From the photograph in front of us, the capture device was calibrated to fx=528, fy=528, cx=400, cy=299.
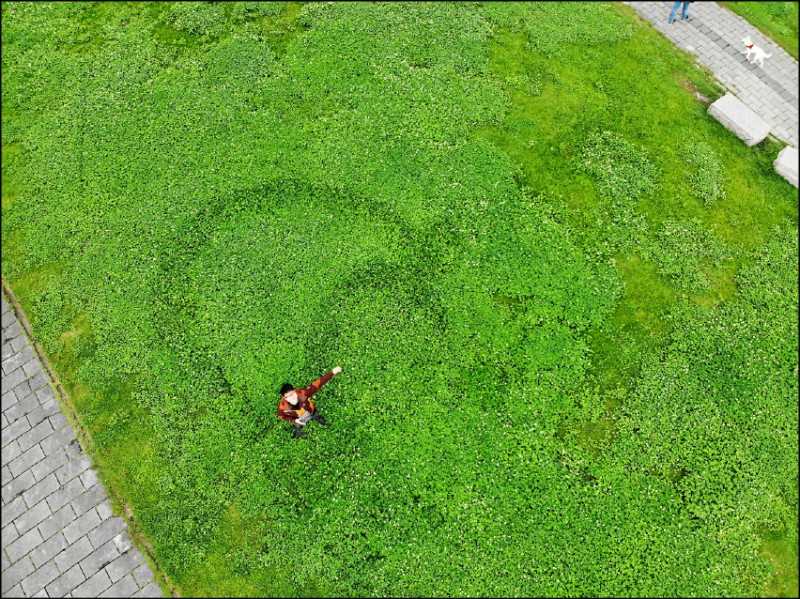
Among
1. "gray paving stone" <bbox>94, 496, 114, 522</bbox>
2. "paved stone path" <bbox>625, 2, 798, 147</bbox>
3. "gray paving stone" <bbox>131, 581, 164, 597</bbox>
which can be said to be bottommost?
"gray paving stone" <bbox>131, 581, 164, 597</bbox>

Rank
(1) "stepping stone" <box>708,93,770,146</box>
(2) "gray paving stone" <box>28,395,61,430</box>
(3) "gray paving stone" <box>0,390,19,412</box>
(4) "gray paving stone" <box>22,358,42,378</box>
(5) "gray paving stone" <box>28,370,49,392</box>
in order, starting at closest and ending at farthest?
(2) "gray paving stone" <box>28,395,61,430</box>
(3) "gray paving stone" <box>0,390,19,412</box>
(5) "gray paving stone" <box>28,370,49,392</box>
(4) "gray paving stone" <box>22,358,42,378</box>
(1) "stepping stone" <box>708,93,770,146</box>

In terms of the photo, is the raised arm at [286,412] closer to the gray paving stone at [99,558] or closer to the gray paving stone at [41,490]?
the gray paving stone at [99,558]

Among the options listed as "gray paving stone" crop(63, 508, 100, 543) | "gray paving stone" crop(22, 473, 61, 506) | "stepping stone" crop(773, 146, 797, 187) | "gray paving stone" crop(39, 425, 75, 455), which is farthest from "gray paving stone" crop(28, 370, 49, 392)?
"stepping stone" crop(773, 146, 797, 187)

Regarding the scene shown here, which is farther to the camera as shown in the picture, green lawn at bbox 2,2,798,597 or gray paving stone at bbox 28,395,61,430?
gray paving stone at bbox 28,395,61,430

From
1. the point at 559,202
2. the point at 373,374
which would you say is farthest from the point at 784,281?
the point at 373,374

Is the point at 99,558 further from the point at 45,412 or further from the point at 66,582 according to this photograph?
the point at 45,412

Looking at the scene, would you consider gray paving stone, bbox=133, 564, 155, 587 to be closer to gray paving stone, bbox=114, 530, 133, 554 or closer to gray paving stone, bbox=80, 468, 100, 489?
gray paving stone, bbox=114, 530, 133, 554
